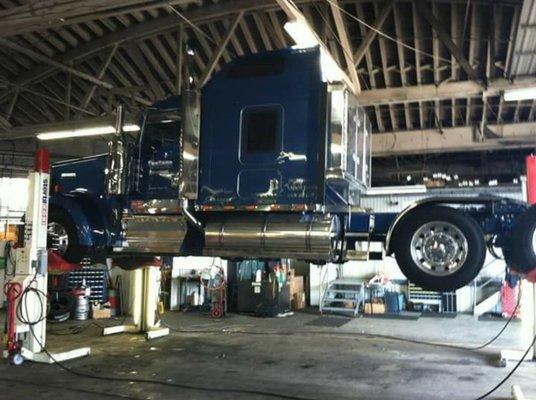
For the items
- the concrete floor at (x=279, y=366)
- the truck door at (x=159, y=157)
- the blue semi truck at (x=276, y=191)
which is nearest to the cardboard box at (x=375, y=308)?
the concrete floor at (x=279, y=366)

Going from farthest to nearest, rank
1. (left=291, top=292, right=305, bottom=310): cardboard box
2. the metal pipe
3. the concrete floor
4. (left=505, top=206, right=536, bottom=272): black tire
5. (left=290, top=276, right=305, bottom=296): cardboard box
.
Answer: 1. (left=291, top=292, right=305, bottom=310): cardboard box
2. (left=290, top=276, right=305, bottom=296): cardboard box
3. the concrete floor
4. the metal pipe
5. (left=505, top=206, right=536, bottom=272): black tire

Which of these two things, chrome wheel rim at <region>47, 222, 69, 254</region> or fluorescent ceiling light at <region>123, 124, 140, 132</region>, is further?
chrome wheel rim at <region>47, 222, 69, 254</region>

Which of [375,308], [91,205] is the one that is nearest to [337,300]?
[375,308]

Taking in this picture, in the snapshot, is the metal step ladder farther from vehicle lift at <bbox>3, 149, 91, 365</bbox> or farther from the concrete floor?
vehicle lift at <bbox>3, 149, 91, 365</bbox>

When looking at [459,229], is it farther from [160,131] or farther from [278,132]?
[160,131]

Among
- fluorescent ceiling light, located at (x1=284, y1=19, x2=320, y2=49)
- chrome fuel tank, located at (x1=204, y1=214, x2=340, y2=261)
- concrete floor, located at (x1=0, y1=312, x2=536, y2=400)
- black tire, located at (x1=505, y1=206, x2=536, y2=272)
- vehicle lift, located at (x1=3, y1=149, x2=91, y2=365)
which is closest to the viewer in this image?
black tire, located at (x1=505, y1=206, x2=536, y2=272)

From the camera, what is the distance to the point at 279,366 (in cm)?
739

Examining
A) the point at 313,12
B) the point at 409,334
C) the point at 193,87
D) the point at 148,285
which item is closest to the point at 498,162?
the point at 409,334

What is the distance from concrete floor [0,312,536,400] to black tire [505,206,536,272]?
1.78 m

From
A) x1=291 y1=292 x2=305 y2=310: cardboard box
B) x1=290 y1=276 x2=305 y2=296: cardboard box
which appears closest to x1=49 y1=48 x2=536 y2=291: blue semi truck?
x1=290 y1=276 x2=305 y2=296: cardboard box

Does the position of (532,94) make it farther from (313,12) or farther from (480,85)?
(313,12)

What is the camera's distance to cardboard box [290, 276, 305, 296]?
14712 mm

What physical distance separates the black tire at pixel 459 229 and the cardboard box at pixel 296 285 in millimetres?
9273

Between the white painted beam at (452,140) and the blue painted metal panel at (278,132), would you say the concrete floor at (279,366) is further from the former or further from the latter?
the white painted beam at (452,140)
